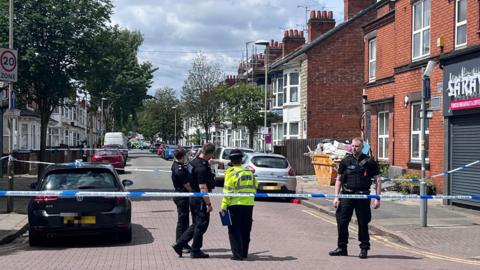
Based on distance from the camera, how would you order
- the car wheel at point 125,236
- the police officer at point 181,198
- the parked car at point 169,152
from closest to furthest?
the police officer at point 181,198, the car wheel at point 125,236, the parked car at point 169,152

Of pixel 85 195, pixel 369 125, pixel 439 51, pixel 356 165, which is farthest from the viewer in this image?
Answer: pixel 369 125

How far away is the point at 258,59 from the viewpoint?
58438mm

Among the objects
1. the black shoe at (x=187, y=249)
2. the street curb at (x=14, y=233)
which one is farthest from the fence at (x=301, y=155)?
the black shoe at (x=187, y=249)

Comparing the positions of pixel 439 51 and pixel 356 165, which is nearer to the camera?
pixel 356 165

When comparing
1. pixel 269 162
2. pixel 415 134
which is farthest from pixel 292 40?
pixel 269 162

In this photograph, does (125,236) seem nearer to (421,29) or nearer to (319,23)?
(421,29)

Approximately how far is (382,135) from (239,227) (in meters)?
16.4

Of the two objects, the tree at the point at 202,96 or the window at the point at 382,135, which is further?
the tree at the point at 202,96

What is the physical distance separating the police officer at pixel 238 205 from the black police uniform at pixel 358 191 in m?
1.51

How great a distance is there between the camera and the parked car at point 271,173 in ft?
63.9

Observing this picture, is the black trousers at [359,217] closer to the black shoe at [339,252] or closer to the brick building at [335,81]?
the black shoe at [339,252]

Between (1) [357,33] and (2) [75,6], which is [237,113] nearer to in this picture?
(1) [357,33]

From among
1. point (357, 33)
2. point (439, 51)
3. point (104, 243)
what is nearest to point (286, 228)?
point (104, 243)

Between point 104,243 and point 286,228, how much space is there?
4123 mm
